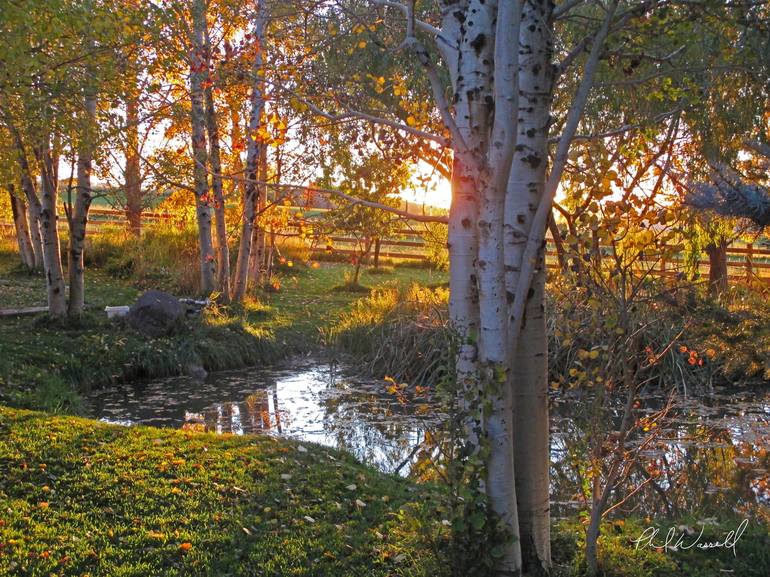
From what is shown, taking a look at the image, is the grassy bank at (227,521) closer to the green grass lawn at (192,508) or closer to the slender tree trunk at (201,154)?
the green grass lawn at (192,508)

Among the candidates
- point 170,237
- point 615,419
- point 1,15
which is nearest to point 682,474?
point 615,419

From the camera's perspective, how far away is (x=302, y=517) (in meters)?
5.00

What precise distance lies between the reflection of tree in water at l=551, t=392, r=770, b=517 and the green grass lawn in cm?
138

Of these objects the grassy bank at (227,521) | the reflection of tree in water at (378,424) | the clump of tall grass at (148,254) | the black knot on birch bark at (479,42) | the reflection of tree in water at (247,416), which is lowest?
the reflection of tree in water at (378,424)

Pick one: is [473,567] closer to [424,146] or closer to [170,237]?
[424,146]

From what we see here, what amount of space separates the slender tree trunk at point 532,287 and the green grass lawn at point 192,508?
553mm

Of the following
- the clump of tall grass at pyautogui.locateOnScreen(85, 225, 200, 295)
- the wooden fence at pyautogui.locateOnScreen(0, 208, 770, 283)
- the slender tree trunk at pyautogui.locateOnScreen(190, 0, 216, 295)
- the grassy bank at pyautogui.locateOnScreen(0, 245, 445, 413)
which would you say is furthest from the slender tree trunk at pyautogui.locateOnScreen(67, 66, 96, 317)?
the wooden fence at pyautogui.locateOnScreen(0, 208, 770, 283)

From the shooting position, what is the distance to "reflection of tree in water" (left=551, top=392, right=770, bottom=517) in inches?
247

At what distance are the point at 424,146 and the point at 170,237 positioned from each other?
15175 millimetres

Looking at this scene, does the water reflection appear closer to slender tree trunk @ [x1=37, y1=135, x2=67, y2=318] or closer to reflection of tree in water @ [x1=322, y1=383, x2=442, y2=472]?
reflection of tree in water @ [x1=322, y1=383, x2=442, y2=472]

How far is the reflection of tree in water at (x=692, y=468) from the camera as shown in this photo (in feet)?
20.6
